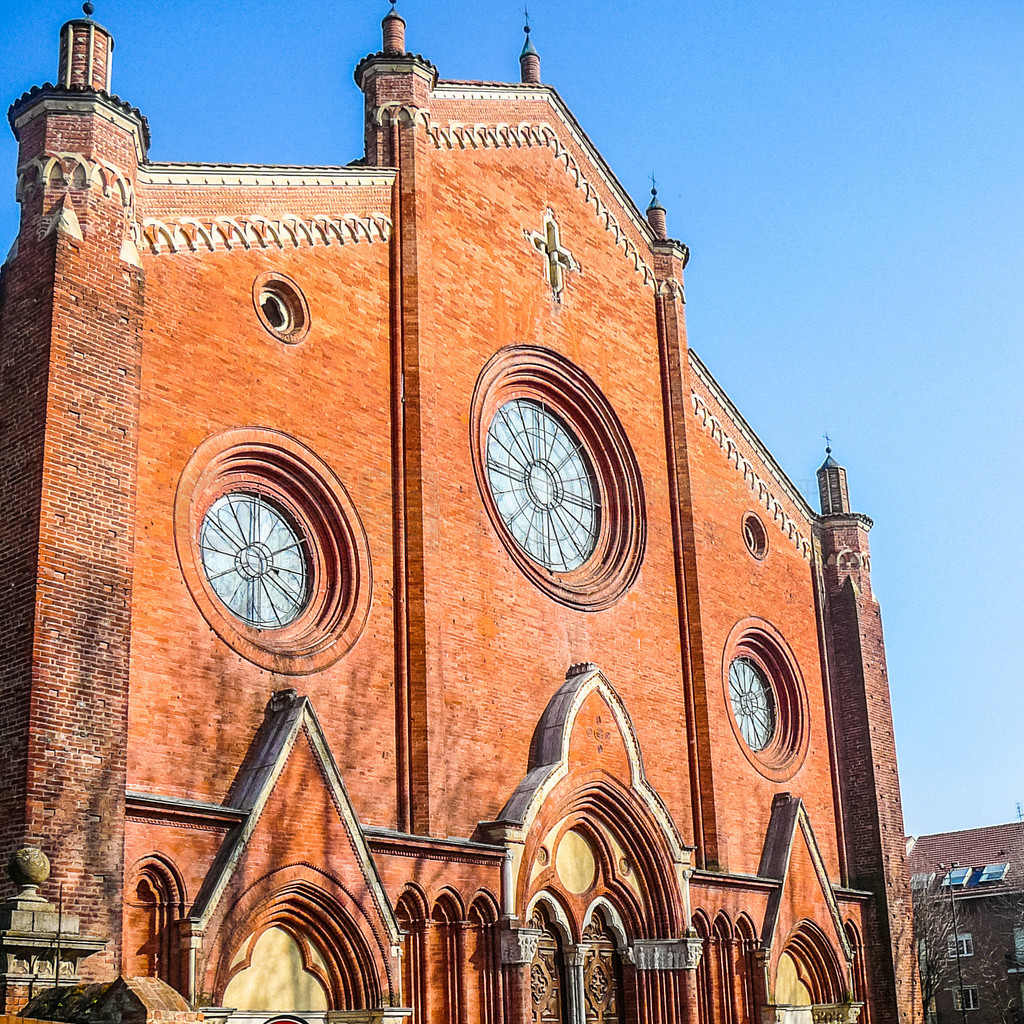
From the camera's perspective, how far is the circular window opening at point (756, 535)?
26672mm

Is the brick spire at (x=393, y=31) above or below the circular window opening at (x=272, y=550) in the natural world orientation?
above

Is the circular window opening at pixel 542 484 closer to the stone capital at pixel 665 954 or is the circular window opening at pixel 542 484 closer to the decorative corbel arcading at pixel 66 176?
the stone capital at pixel 665 954

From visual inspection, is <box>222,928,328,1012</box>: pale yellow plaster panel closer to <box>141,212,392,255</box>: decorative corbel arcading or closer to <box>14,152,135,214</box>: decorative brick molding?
<box>141,212,392,255</box>: decorative corbel arcading

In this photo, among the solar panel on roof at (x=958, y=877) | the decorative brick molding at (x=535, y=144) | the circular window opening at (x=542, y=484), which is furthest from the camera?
the solar panel on roof at (x=958, y=877)

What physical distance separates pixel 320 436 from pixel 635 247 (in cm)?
999

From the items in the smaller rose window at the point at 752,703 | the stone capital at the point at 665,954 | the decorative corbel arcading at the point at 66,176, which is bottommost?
the stone capital at the point at 665,954

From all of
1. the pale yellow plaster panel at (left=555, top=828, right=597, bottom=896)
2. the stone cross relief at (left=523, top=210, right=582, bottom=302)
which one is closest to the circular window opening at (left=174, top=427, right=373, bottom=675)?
the pale yellow plaster panel at (left=555, top=828, right=597, bottom=896)

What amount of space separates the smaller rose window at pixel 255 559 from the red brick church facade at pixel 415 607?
41 millimetres

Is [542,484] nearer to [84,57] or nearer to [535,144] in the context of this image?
[535,144]

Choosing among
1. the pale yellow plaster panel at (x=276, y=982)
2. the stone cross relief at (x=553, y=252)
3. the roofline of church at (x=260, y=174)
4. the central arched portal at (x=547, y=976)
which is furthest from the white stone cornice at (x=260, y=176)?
the central arched portal at (x=547, y=976)

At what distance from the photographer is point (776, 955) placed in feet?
73.5

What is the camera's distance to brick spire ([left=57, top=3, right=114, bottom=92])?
51.9 feet

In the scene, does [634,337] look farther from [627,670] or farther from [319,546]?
[319,546]

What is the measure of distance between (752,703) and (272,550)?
1155 centimetres
